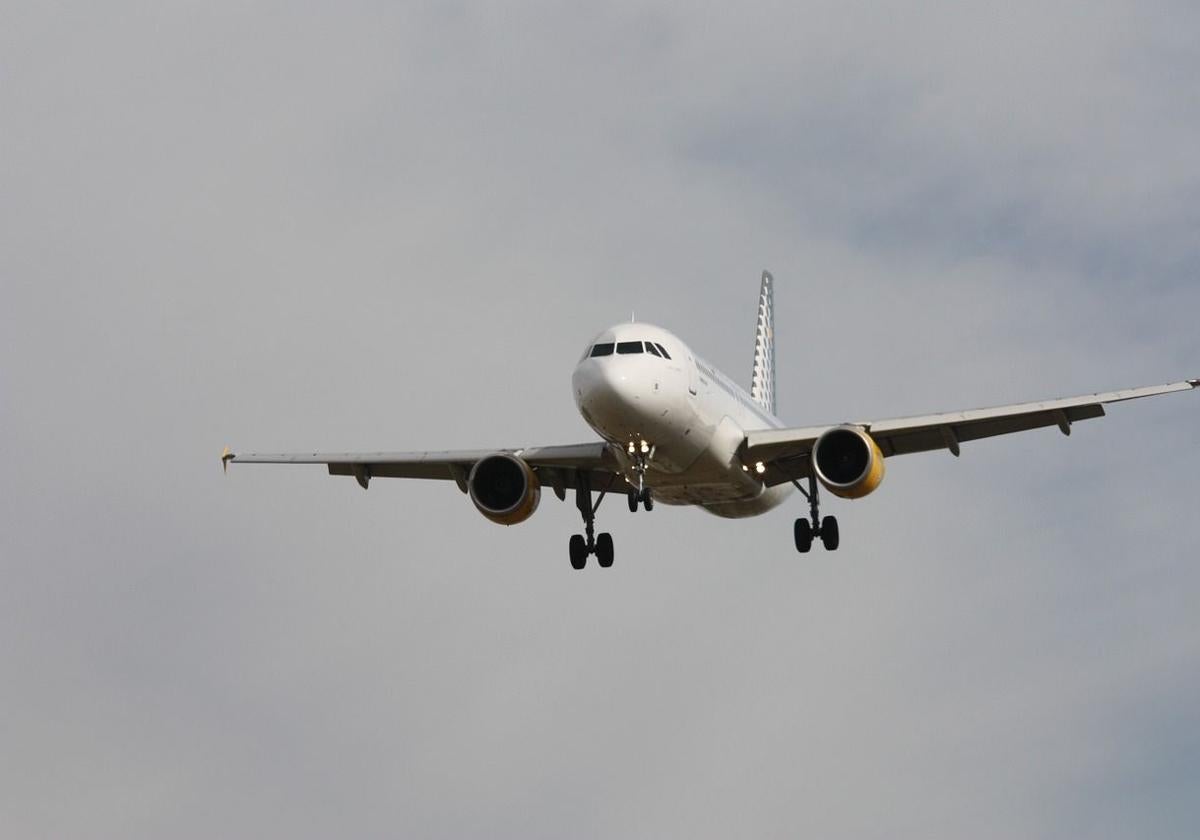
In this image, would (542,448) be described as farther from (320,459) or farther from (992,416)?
(992,416)

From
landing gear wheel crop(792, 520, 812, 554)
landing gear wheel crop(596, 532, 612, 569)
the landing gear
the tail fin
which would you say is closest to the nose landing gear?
the landing gear

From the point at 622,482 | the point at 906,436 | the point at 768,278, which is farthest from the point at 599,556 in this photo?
the point at 768,278

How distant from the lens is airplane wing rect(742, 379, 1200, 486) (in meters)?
40.2

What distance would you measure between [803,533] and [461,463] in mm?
8522

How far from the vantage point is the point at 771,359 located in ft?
215

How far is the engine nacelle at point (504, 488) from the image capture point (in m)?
42.3

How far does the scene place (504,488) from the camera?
42.6m

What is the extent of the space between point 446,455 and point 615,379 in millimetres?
8351

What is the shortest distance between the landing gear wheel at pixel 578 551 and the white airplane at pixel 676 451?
1.2 inches

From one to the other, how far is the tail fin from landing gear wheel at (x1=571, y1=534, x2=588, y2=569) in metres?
15.0

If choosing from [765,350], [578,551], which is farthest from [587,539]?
[765,350]

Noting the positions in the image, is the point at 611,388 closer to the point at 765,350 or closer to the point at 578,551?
the point at 578,551

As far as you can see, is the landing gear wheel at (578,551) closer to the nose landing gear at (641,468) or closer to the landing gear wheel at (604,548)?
the landing gear wheel at (604,548)

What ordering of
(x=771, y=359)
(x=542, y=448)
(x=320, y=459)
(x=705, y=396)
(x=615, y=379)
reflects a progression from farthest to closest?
(x=771, y=359) → (x=320, y=459) → (x=542, y=448) → (x=705, y=396) → (x=615, y=379)
